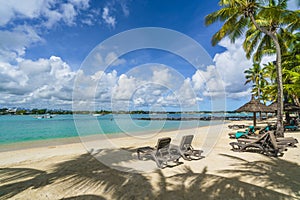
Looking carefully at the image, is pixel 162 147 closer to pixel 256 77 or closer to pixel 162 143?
pixel 162 143

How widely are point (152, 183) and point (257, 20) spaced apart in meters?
13.8

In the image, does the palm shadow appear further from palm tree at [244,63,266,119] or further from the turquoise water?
palm tree at [244,63,266,119]

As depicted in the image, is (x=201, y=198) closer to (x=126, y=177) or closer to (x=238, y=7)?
(x=126, y=177)

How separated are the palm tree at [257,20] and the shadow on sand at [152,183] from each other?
23.6 feet

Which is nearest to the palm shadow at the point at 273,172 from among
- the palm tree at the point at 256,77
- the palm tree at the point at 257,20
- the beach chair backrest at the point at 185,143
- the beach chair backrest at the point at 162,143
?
the beach chair backrest at the point at 185,143

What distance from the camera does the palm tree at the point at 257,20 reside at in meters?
9.98

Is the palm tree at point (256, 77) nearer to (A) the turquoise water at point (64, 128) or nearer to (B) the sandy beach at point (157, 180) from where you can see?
(A) the turquoise water at point (64, 128)

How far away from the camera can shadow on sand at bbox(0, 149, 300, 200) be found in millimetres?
3246

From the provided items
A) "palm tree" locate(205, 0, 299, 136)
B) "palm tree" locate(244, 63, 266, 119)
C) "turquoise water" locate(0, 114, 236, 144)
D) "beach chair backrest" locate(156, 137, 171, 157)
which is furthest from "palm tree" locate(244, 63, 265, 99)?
"beach chair backrest" locate(156, 137, 171, 157)

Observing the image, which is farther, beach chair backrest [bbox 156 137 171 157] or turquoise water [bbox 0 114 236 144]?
turquoise water [bbox 0 114 236 144]

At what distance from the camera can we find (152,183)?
12.5 feet

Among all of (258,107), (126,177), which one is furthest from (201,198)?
(258,107)

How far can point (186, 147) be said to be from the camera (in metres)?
6.38

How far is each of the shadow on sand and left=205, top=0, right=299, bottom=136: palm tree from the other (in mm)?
7186
